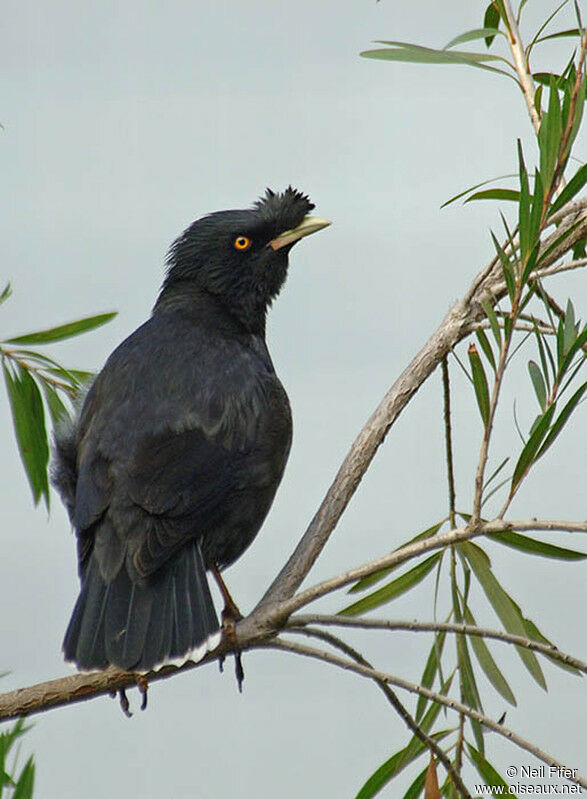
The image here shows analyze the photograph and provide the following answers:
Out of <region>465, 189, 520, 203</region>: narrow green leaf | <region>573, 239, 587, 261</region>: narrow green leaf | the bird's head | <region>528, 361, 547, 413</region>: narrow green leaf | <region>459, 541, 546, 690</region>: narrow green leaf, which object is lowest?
<region>459, 541, 546, 690</region>: narrow green leaf

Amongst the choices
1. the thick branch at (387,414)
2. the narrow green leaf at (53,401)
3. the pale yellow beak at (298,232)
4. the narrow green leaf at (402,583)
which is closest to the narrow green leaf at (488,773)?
the narrow green leaf at (402,583)

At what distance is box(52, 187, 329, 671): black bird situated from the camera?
8.77 ft

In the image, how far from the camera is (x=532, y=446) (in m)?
2.08

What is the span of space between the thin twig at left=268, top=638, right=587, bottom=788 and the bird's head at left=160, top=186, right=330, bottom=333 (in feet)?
5.12

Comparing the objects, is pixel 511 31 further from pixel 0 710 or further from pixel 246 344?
pixel 0 710

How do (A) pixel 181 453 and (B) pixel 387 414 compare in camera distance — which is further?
(A) pixel 181 453

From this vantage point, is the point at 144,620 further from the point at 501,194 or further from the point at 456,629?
the point at 501,194

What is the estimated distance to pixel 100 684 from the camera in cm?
254

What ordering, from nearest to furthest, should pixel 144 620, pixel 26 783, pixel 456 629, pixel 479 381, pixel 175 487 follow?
pixel 26 783 → pixel 456 629 → pixel 479 381 → pixel 144 620 → pixel 175 487

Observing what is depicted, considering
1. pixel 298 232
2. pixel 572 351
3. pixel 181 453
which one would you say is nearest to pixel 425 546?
pixel 572 351

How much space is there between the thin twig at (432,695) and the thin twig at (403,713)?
0.14ft

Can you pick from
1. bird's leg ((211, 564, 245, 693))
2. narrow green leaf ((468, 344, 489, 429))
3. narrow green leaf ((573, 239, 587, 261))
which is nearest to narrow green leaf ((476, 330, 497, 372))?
→ narrow green leaf ((468, 344, 489, 429))

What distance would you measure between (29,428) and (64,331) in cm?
27

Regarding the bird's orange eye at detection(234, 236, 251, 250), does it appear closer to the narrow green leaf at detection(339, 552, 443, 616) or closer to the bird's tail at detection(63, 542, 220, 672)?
the bird's tail at detection(63, 542, 220, 672)
